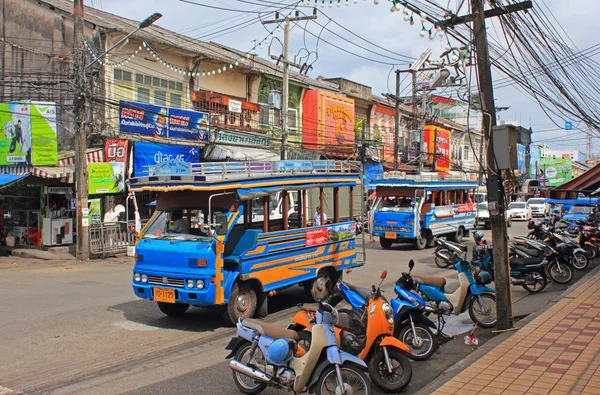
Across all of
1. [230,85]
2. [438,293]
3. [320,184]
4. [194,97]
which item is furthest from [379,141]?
[438,293]

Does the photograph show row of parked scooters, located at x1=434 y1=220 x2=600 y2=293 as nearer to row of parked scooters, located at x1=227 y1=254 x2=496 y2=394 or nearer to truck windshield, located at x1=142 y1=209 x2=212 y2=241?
row of parked scooters, located at x1=227 y1=254 x2=496 y2=394

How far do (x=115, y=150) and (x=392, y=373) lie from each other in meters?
16.3

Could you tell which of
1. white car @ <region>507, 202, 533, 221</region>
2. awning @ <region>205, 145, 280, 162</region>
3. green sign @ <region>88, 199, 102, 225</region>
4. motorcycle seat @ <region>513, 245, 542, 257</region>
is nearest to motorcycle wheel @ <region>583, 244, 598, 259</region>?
motorcycle seat @ <region>513, 245, 542, 257</region>

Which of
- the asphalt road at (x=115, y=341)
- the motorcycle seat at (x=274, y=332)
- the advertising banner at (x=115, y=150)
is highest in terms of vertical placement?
the advertising banner at (x=115, y=150)

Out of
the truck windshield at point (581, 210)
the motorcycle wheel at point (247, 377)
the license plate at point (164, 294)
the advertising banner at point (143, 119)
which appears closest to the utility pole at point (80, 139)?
the advertising banner at point (143, 119)

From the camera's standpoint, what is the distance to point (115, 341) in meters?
8.10

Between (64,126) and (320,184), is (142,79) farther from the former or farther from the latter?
(320,184)

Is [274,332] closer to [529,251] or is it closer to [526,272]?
[526,272]

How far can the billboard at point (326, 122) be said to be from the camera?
30.4 metres

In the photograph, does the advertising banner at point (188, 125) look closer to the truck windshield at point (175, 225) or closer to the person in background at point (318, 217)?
the person in background at point (318, 217)

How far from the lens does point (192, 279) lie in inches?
329

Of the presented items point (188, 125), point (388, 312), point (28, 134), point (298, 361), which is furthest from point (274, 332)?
point (188, 125)

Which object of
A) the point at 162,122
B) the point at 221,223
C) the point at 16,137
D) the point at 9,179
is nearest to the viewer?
the point at 221,223

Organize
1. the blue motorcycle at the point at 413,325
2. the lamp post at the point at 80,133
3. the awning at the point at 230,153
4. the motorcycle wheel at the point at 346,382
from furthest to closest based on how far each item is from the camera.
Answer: the awning at the point at 230,153 < the lamp post at the point at 80,133 < the blue motorcycle at the point at 413,325 < the motorcycle wheel at the point at 346,382
